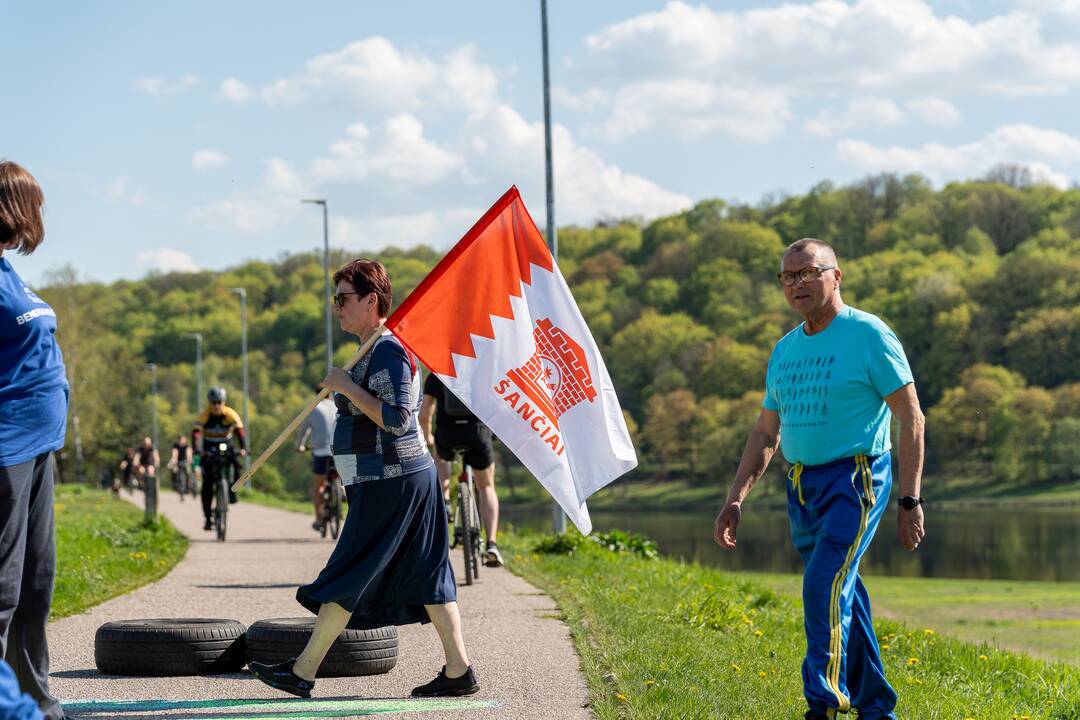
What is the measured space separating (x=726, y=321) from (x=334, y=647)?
13167 cm

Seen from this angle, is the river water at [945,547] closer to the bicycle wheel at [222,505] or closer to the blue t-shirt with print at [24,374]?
the bicycle wheel at [222,505]

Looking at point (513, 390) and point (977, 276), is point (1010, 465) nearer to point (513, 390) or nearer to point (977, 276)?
point (977, 276)

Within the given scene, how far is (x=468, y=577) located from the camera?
12055 millimetres

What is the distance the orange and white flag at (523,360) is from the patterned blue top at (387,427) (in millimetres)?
489

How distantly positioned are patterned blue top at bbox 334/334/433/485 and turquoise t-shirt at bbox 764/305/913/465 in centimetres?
164

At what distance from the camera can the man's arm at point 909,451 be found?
5.75 m

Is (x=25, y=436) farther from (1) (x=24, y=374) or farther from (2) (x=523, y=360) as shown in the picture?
(2) (x=523, y=360)

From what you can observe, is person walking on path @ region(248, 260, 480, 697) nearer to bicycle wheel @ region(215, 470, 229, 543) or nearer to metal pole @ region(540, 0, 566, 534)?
bicycle wheel @ region(215, 470, 229, 543)

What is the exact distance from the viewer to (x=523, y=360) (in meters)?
7.46

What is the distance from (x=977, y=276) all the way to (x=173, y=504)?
9585 centimetres

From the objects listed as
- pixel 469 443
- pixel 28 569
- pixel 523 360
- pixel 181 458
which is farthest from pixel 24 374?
pixel 181 458

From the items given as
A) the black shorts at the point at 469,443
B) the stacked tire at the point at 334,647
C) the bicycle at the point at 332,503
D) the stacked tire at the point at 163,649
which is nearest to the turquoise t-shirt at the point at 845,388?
the stacked tire at the point at 334,647

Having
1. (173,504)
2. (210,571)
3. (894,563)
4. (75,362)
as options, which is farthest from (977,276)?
(210,571)

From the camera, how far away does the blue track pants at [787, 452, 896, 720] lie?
18.7 ft
